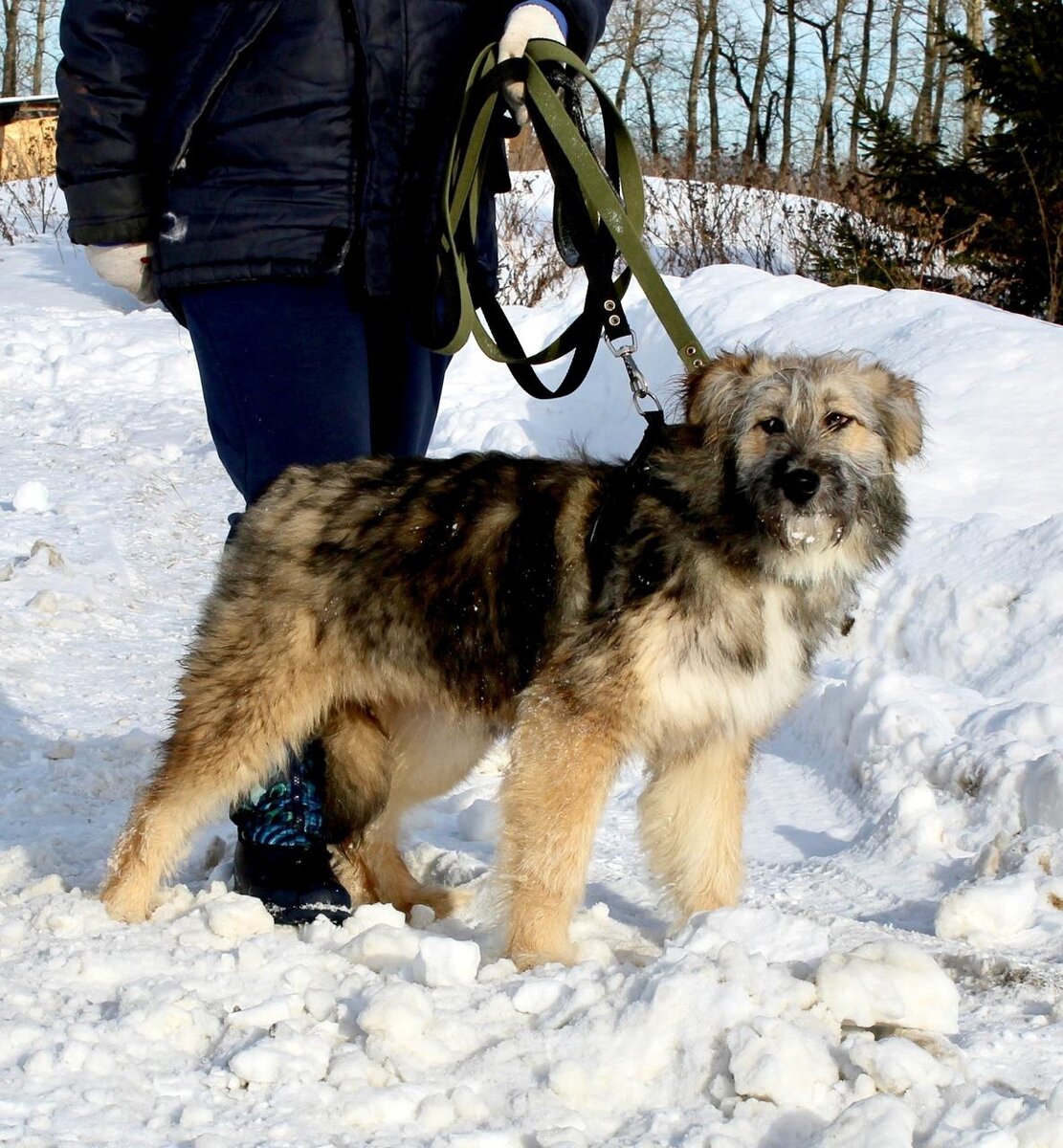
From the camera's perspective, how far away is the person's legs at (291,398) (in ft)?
11.8

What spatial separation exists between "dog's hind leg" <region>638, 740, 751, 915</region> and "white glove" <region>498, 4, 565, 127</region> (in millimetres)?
1843

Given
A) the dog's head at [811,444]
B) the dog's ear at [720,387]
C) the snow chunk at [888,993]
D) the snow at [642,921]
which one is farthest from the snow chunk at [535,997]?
the dog's ear at [720,387]

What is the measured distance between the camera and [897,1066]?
8.13ft

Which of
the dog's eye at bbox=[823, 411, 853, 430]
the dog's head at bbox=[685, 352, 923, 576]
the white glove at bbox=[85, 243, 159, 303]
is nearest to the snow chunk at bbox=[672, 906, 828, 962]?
the dog's head at bbox=[685, 352, 923, 576]

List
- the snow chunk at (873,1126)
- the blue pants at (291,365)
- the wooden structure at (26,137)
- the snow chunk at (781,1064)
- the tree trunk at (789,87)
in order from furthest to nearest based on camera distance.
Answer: the tree trunk at (789,87), the wooden structure at (26,137), the blue pants at (291,365), the snow chunk at (781,1064), the snow chunk at (873,1126)

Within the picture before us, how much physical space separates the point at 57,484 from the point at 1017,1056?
7.30 metres

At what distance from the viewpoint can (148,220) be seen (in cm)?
360

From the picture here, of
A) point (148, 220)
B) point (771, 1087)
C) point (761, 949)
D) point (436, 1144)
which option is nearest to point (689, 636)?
point (761, 949)

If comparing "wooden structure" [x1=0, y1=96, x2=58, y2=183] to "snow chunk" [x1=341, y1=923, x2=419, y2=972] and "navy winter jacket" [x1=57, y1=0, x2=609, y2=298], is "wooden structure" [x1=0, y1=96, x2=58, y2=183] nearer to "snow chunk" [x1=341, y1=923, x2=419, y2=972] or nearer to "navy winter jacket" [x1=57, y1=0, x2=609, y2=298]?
"navy winter jacket" [x1=57, y1=0, x2=609, y2=298]

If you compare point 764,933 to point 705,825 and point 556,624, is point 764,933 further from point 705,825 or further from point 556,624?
point 556,624

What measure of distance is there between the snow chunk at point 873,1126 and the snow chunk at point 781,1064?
4.8 inches

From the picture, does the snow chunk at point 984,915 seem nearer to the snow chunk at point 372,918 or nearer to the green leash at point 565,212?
the snow chunk at point 372,918

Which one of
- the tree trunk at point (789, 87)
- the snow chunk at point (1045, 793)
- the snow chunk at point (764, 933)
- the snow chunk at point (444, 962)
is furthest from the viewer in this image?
the tree trunk at point (789, 87)

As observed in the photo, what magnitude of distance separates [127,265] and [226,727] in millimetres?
1290
